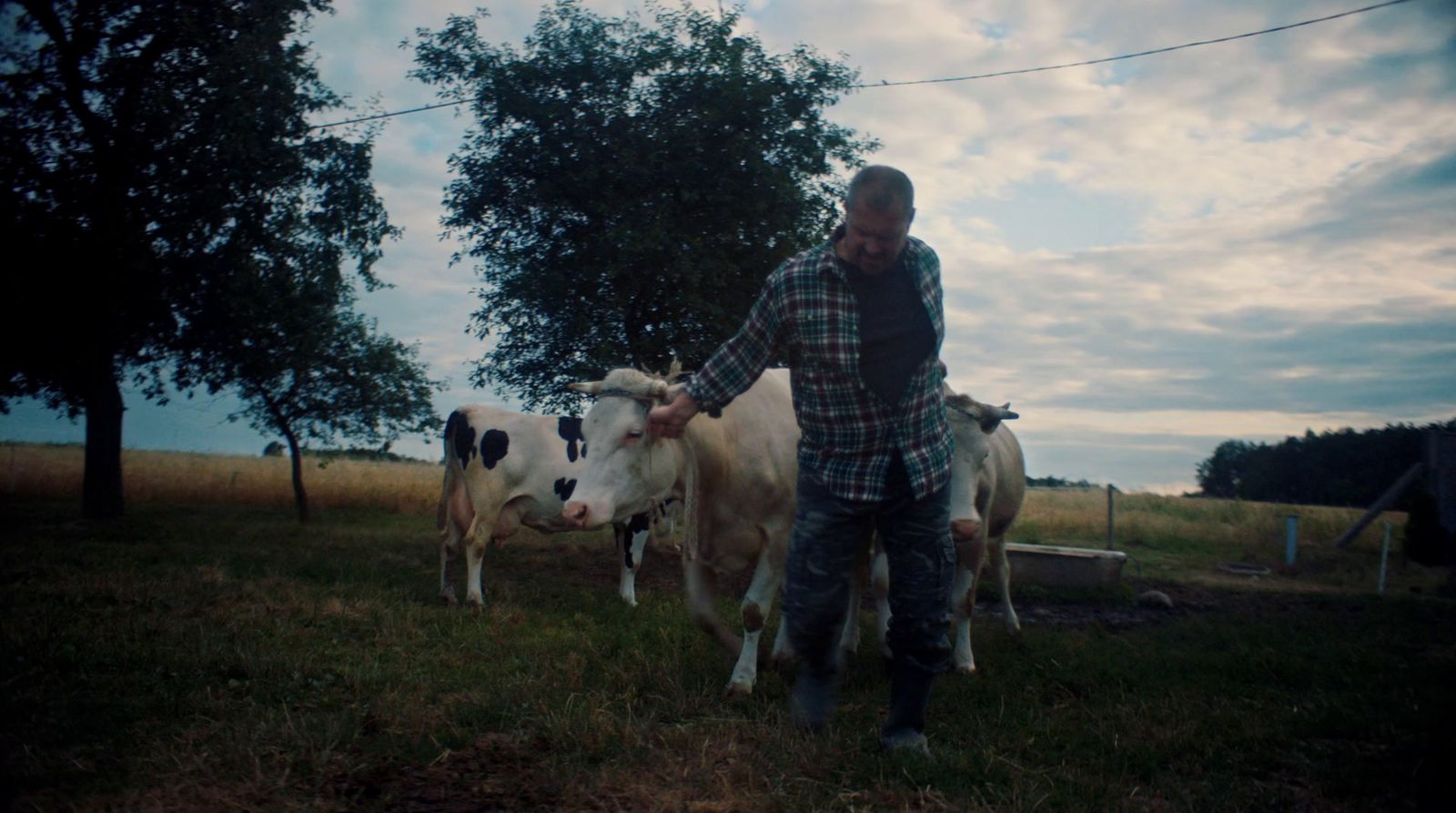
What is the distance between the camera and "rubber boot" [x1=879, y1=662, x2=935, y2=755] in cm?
399

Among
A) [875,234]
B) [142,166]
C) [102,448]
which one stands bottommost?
[102,448]

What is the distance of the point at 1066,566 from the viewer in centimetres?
1120

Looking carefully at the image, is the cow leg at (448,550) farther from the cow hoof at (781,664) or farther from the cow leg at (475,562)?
the cow hoof at (781,664)

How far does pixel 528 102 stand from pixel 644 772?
9889 millimetres

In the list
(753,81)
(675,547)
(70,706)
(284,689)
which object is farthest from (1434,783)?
(675,547)

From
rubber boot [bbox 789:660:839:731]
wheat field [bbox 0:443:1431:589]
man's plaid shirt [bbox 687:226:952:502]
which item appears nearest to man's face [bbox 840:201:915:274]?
man's plaid shirt [bbox 687:226:952:502]

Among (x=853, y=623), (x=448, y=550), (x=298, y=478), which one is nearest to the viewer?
(x=853, y=623)

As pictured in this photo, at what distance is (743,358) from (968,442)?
7.40ft

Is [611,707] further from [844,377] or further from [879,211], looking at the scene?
[879,211]

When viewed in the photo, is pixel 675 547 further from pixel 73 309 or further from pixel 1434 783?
pixel 1434 783

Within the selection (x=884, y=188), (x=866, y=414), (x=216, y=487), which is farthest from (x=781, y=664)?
(x=216, y=487)

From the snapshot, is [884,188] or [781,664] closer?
[884,188]

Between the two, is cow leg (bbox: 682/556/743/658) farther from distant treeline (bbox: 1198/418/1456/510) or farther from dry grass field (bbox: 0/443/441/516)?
distant treeline (bbox: 1198/418/1456/510)

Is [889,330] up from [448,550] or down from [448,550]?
up
